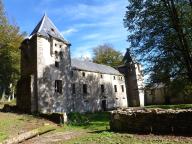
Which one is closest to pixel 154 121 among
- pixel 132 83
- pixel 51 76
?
pixel 51 76

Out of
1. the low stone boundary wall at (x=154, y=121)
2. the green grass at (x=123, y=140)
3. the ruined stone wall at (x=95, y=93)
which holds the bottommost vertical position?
the green grass at (x=123, y=140)

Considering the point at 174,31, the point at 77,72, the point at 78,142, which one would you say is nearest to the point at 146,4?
the point at 174,31

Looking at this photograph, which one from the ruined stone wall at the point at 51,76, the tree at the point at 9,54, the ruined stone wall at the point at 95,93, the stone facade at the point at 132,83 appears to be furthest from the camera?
the stone facade at the point at 132,83

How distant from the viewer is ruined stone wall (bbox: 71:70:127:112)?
38438 millimetres

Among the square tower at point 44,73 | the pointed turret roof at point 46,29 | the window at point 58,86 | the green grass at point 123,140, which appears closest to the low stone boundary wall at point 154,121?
the green grass at point 123,140

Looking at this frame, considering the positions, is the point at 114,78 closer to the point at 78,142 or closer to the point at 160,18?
the point at 160,18

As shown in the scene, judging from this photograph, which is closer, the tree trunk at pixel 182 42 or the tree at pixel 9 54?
the tree trunk at pixel 182 42

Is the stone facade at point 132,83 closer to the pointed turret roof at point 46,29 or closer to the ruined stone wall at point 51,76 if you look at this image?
the pointed turret roof at point 46,29

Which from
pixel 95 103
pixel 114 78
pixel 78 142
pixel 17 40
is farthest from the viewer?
pixel 114 78

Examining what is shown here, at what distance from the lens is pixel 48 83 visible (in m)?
31.9

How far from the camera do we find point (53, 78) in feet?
107

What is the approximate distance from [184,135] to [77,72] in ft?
89.5

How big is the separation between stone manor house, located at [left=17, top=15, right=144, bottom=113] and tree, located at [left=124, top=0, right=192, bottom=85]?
397 centimetres

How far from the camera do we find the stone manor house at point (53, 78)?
30.9 m
